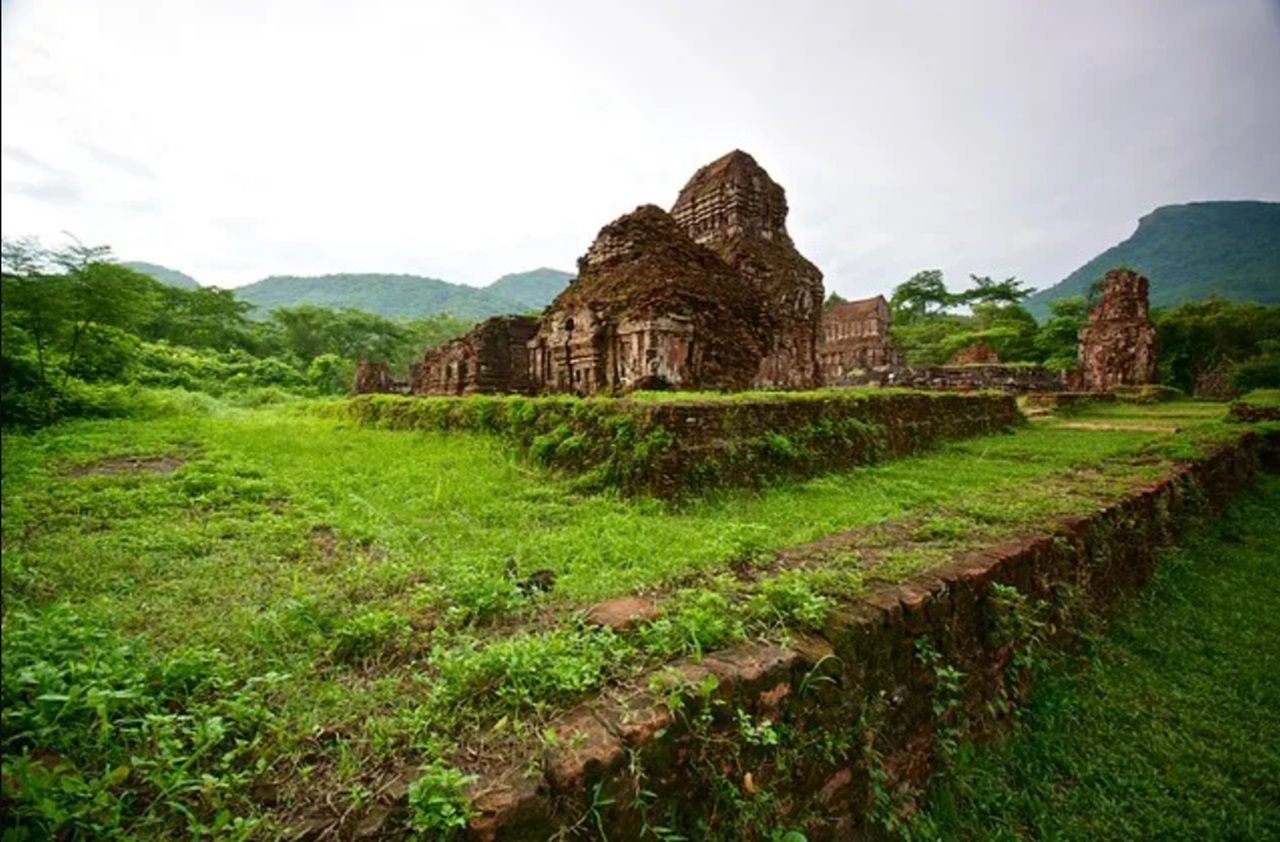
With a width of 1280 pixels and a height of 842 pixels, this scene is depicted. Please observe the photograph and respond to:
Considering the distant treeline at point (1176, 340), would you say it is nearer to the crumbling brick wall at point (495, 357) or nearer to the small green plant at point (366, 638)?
the crumbling brick wall at point (495, 357)

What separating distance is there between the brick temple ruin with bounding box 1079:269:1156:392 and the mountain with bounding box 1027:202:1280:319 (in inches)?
1681

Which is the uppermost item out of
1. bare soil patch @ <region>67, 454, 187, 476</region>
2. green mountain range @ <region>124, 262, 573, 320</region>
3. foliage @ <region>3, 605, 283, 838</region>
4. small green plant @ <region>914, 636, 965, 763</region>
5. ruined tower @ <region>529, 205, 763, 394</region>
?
green mountain range @ <region>124, 262, 573, 320</region>

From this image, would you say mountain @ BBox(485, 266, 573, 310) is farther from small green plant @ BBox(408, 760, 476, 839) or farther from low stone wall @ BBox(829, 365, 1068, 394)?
small green plant @ BBox(408, 760, 476, 839)

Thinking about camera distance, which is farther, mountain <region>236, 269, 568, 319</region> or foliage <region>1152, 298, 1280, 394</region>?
mountain <region>236, 269, 568, 319</region>

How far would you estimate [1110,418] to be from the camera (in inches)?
604

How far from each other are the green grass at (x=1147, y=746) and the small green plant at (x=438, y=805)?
82.9 inches

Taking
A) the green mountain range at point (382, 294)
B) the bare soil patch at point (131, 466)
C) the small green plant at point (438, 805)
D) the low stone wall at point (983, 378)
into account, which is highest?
the green mountain range at point (382, 294)

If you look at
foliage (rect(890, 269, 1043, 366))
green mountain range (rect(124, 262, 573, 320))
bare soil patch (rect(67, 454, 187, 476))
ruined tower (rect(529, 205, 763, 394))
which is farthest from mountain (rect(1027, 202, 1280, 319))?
green mountain range (rect(124, 262, 573, 320))

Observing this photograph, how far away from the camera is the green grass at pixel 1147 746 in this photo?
2619 mm

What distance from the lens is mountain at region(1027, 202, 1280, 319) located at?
60.9 meters

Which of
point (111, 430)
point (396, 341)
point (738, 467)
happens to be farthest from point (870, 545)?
point (396, 341)

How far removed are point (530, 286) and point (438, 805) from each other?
13392 cm

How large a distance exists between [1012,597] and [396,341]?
→ 46682mm

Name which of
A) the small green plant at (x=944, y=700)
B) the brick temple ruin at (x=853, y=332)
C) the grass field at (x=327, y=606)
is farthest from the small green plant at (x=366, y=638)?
the brick temple ruin at (x=853, y=332)
